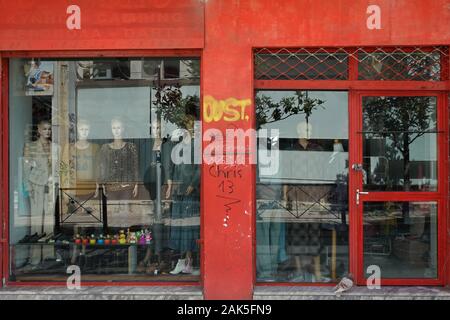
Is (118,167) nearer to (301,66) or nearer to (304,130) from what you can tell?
(304,130)

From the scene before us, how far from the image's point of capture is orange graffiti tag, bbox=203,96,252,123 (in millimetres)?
5199

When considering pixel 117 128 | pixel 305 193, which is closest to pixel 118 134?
pixel 117 128

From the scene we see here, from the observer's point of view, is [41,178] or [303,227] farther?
[41,178]

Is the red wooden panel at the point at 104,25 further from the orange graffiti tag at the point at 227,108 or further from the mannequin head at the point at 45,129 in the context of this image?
the mannequin head at the point at 45,129

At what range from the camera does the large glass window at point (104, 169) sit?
5.63m

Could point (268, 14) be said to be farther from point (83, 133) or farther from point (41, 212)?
point (41, 212)

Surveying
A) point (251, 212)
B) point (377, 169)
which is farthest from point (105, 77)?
point (377, 169)

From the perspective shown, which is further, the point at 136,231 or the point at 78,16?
the point at 136,231

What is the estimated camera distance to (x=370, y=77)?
537cm

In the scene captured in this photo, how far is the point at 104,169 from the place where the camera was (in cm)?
585

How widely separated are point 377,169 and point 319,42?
153 centimetres

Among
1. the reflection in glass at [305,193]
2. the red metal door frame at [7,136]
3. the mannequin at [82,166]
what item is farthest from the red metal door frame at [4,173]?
the reflection in glass at [305,193]

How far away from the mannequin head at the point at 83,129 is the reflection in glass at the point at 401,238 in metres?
3.34

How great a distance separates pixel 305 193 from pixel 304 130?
0.72 metres
